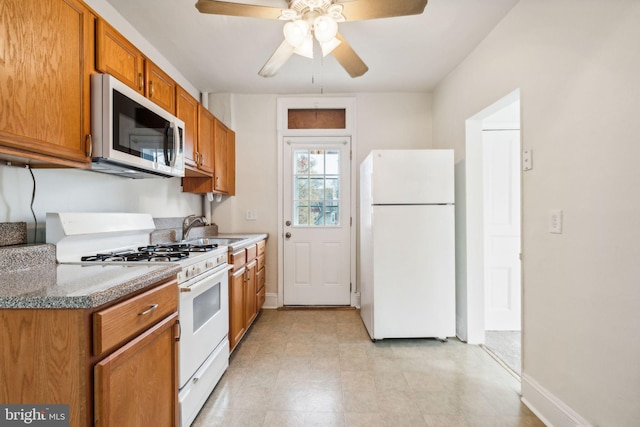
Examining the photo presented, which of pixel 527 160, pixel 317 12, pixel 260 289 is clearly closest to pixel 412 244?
pixel 527 160

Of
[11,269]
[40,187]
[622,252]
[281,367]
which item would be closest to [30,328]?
[11,269]

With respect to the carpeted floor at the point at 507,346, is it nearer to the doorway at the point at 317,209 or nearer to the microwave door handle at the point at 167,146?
the doorway at the point at 317,209

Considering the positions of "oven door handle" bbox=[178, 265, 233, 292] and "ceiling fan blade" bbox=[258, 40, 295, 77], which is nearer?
"oven door handle" bbox=[178, 265, 233, 292]

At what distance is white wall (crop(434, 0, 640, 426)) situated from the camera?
1238 millimetres

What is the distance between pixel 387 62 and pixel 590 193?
2000mm

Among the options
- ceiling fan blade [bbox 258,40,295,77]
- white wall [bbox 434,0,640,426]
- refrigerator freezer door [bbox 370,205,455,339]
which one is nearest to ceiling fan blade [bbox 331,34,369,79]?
ceiling fan blade [bbox 258,40,295,77]

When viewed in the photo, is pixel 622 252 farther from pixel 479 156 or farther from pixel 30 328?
pixel 30 328

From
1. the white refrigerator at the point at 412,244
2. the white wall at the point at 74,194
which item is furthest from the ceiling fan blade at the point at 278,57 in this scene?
the white wall at the point at 74,194

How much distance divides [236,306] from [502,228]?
8.20ft

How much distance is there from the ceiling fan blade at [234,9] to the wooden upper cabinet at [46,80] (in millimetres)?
515

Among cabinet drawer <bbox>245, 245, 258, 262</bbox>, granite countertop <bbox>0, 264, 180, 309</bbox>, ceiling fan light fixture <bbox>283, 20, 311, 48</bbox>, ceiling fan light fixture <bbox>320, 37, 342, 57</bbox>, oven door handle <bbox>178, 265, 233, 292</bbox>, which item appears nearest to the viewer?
granite countertop <bbox>0, 264, 180, 309</bbox>

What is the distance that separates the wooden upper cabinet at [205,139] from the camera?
8.53 feet

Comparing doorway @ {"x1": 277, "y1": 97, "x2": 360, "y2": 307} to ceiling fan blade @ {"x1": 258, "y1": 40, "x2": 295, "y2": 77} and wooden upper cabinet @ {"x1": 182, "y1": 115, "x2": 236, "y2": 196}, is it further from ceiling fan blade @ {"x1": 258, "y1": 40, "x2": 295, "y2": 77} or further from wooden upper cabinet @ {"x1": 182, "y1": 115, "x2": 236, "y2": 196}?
ceiling fan blade @ {"x1": 258, "y1": 40, "x2": 295, "y2": 77}

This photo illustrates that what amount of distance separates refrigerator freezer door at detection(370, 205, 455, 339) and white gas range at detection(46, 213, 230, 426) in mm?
1288
